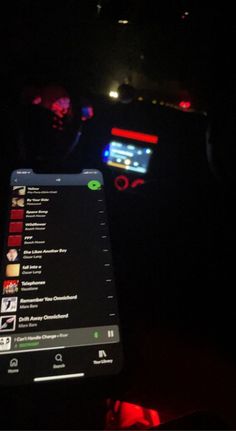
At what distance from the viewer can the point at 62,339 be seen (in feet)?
1.67

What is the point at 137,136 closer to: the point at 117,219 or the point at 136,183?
the point at 136,183

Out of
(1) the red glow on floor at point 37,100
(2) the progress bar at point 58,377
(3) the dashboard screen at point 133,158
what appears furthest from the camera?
(3) the dashboard screen at point 133,158

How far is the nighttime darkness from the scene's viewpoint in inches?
19.7

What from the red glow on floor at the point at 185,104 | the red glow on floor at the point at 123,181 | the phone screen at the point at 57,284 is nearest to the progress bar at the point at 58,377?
the phone screen at the point at 57,284

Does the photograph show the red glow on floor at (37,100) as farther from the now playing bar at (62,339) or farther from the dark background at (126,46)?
the now playing bar at (62,339)

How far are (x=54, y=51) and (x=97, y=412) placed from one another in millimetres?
1468

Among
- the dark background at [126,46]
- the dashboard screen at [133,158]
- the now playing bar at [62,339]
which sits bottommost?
the now playing bar at [62,339]

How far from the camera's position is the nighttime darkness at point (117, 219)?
50 centimetres

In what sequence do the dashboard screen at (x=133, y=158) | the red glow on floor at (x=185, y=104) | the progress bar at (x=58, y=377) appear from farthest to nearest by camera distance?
1. the red glow on floor at (x=185, y=104)
2. the dashboard screen at (x=133, y=158)
3. the progress bar at (x=58, y=377)

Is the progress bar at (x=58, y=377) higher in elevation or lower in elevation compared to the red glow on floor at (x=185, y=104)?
lower

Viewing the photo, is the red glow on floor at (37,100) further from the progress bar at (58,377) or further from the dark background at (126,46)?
the progress bar at (58,377)

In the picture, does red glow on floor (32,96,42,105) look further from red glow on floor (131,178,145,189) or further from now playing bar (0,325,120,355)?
now playing bar (0,325,120,355)

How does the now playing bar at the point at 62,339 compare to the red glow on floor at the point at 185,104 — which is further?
the red glow on floor at the point at 185,104

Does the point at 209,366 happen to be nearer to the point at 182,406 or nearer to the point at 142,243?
the point at 182,406
